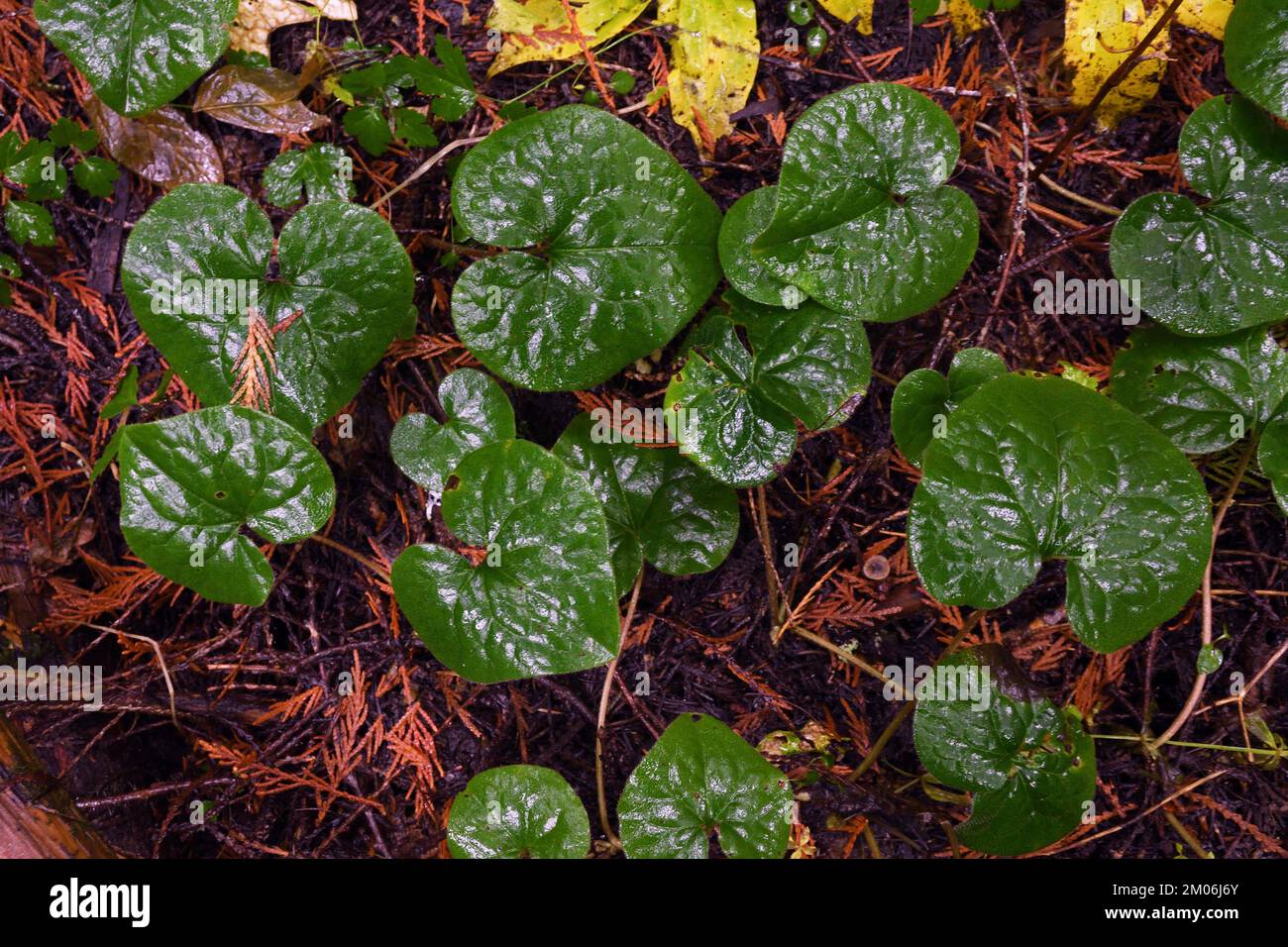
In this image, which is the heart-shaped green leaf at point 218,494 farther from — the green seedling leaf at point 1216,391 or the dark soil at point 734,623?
the green seedling leaf at point 1216,391

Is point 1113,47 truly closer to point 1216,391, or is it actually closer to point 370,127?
point 1216,391

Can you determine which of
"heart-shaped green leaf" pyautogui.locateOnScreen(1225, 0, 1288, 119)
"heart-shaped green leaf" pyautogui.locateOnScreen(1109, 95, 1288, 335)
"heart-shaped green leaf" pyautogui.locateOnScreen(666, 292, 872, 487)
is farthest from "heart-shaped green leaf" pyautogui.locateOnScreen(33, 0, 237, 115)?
"heart-shaped green leaf" pyautogui.locateOnScreen(1225, 0, 1288, 119)

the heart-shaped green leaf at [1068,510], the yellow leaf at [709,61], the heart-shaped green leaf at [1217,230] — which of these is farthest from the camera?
the yellow leaf at [709,61]

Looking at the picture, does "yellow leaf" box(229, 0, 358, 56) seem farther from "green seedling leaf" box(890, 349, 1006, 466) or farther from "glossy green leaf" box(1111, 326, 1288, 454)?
"glossy green leaf" box(1111, 326, 1288, 454)

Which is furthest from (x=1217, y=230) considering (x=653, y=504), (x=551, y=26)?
(x=551, y=26)

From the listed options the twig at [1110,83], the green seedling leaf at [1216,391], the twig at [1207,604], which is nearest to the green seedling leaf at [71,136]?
the twig at [1110,83]

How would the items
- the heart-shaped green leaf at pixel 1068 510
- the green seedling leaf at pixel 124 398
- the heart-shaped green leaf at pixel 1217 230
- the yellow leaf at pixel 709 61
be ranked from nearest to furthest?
the heart-shaped green leaf at pixel 1068 510, the heart-shaped green leaf at pixel 1217 230, the green seedling leaf at pixel 124 398, the yellow leaf at pixel 709 61

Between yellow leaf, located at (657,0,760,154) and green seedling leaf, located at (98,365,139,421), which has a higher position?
yellow leaf, located at (657,0,760,154)
